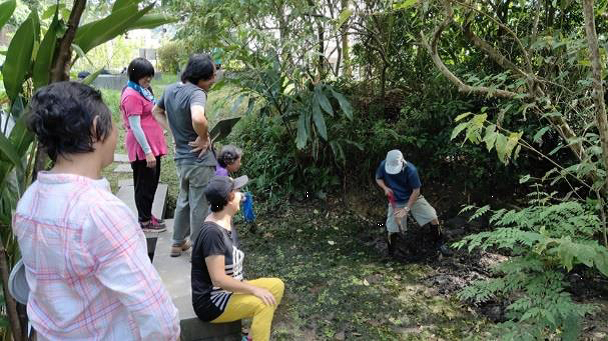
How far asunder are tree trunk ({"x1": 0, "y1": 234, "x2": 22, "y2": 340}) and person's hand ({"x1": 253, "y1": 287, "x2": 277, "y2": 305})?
3.72 feet

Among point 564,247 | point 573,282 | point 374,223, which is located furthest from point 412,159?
point 564,247

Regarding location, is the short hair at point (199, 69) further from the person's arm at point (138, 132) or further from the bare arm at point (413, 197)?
the bare arm at point (413, 197)

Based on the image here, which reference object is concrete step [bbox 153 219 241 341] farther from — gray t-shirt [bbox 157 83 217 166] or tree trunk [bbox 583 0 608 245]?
tree trunk [bbox 583 0 608 245]

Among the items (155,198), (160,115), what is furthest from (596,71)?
(155,198)

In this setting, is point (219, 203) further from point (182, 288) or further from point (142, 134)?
point (142, 134)

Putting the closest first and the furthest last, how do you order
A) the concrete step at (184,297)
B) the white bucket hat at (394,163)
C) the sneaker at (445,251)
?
the concrete step at (184,297) < the white bucket hat at (394,163) < the sneaker at (445,251)

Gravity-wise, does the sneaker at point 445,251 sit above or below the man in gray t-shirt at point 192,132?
below

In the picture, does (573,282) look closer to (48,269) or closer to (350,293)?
(350,293)

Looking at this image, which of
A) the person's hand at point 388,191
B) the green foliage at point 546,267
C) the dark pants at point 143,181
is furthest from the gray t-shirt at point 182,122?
the green foliage at point 546,267

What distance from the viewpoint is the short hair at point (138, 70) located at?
349 centimetres

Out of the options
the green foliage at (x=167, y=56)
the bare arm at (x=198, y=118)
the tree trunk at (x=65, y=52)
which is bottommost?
the bare arm at (x=198, y=118)

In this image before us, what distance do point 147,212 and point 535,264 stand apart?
2.83m

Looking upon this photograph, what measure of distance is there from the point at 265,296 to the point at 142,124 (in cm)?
177

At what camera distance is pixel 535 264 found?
2402 millimetres
